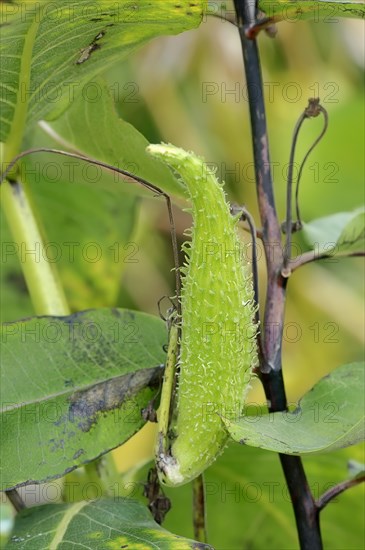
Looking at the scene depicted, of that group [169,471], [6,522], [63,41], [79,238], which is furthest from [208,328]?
[79,238]

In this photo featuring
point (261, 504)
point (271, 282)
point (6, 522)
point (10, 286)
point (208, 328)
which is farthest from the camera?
point (10, 286)

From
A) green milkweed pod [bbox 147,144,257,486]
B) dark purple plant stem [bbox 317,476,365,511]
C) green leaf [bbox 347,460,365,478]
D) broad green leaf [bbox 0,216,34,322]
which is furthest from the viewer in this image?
broad green leaf [bbox 0,216,34,322]

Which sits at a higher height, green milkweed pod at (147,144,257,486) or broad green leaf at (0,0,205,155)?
broad green leaf at (0,0,205,155)

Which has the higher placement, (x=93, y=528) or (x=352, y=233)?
(x=352, y=233)

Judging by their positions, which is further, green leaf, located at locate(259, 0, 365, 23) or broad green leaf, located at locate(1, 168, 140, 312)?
broad green leaf, located at locate(1, 168, 140, 312)

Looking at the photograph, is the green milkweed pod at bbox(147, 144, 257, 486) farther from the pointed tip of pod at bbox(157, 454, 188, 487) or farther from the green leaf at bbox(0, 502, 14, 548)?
the green leaf at bbox(0, 502, 14, 548)

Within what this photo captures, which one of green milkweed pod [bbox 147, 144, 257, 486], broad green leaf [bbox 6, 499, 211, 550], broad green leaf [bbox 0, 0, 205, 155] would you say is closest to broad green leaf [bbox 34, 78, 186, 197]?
broad green leaf [bbox 0, 0, 205, 155]

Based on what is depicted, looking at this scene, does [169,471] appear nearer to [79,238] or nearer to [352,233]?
[352,233]
